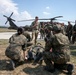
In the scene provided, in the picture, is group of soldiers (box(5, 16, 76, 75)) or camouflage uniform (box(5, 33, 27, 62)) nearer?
group of soldiers (box(5, 16, 76, 75))

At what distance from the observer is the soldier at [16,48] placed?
8.33 metres

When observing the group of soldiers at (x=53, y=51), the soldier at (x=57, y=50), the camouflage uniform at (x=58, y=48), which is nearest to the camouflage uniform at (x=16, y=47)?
the group of soldiers at (x=53, y=51)

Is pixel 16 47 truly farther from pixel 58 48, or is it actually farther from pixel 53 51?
pixel 58 48

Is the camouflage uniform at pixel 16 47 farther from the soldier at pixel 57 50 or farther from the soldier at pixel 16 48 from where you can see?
the soldier at pixel 57 50

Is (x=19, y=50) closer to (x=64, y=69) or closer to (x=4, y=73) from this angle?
(x=4, y=73)

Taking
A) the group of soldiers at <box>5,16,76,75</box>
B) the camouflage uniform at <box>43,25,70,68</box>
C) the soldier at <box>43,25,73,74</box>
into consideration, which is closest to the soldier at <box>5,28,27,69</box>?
the group of soldiers at <box>5,16,76,75</box>

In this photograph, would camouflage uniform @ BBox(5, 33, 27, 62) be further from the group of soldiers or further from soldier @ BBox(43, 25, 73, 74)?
soldier @ BBox(43, 25, 73, 74)

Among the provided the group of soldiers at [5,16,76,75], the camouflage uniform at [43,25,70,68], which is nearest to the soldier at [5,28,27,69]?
the group of soldiers at [5,16,76,75]

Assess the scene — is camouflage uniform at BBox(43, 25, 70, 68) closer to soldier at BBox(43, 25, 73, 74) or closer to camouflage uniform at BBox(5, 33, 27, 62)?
soldier at BBox(43, 25, 73, 74)

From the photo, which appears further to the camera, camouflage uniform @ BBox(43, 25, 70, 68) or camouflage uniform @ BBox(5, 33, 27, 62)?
camouflage uniform @ BBox(5, 33, 27, 62)

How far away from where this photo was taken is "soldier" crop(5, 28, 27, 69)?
328 inches

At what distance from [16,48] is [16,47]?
1.9 inches

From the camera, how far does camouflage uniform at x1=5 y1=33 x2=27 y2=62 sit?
27.3 feet

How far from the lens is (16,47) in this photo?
8477mm
